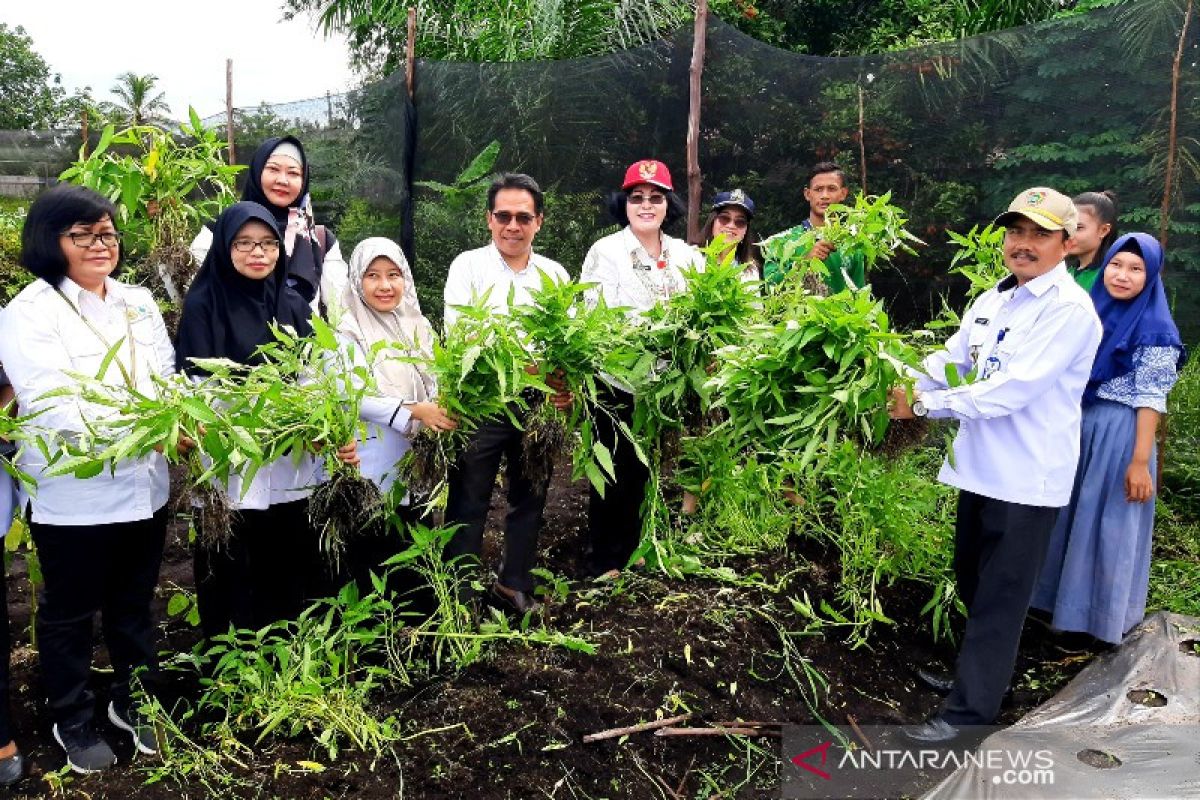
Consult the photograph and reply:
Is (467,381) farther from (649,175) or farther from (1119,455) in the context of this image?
(1119,455)

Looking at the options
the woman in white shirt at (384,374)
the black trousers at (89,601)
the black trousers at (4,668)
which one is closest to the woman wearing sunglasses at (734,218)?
the woman in white shirt at (384,374)

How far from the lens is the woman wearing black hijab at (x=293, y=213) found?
141 inches

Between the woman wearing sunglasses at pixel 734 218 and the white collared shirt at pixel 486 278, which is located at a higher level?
the woman wearing sunglasses at pixel 734 218

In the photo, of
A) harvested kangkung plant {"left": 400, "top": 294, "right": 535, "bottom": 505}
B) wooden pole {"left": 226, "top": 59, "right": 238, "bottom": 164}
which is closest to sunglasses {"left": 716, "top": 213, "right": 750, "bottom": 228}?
harvested kangkung plant {"left": 400, "top": 294, "right": 535, "bottom": 505}

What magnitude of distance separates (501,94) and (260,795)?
576 cm

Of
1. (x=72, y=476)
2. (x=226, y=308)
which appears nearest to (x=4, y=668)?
(x=72, y=476)

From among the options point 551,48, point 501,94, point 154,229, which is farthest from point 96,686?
point 551,48

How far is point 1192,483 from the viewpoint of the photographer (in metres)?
5.23

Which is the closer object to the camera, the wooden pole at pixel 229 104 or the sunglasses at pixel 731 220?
the sunglasses at pixel 731 220

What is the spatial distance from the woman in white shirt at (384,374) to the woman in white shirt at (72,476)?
65 centimetres

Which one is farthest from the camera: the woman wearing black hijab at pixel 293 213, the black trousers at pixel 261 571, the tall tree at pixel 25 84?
the tall tree at pixel 25 84

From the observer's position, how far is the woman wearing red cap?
3.96 metres

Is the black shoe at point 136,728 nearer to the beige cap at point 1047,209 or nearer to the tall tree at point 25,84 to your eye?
the beige cap at point 1047,209

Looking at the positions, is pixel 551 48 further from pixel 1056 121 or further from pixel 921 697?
pixel 921 697
